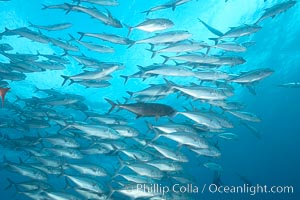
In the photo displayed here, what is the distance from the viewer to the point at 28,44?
15.3 m

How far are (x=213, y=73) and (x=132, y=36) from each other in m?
8.54

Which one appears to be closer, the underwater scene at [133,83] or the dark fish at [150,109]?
the dark fish at [150,109]

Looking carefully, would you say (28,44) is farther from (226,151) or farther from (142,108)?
(226,151)

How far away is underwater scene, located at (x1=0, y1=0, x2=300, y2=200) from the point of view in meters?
7.16

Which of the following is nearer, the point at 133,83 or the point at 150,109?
the point at 150,109

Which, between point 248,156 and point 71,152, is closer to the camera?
point 71,152

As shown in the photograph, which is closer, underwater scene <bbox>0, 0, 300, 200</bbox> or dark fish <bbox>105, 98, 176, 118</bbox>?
dark fish <bbox>105, 98, 176, 118</bbox>

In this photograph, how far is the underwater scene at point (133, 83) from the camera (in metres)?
7.16

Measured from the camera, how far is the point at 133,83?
68.7 ft

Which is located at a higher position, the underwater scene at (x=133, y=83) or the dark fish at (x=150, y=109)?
the underwater scene at (x=133, y=83)

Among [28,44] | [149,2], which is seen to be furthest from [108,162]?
[149,2]

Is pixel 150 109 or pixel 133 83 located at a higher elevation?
pixel 133 83

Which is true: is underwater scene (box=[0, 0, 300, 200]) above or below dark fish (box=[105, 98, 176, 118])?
above

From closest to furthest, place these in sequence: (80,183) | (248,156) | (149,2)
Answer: (80,183) → (149,2) → (248,156)
